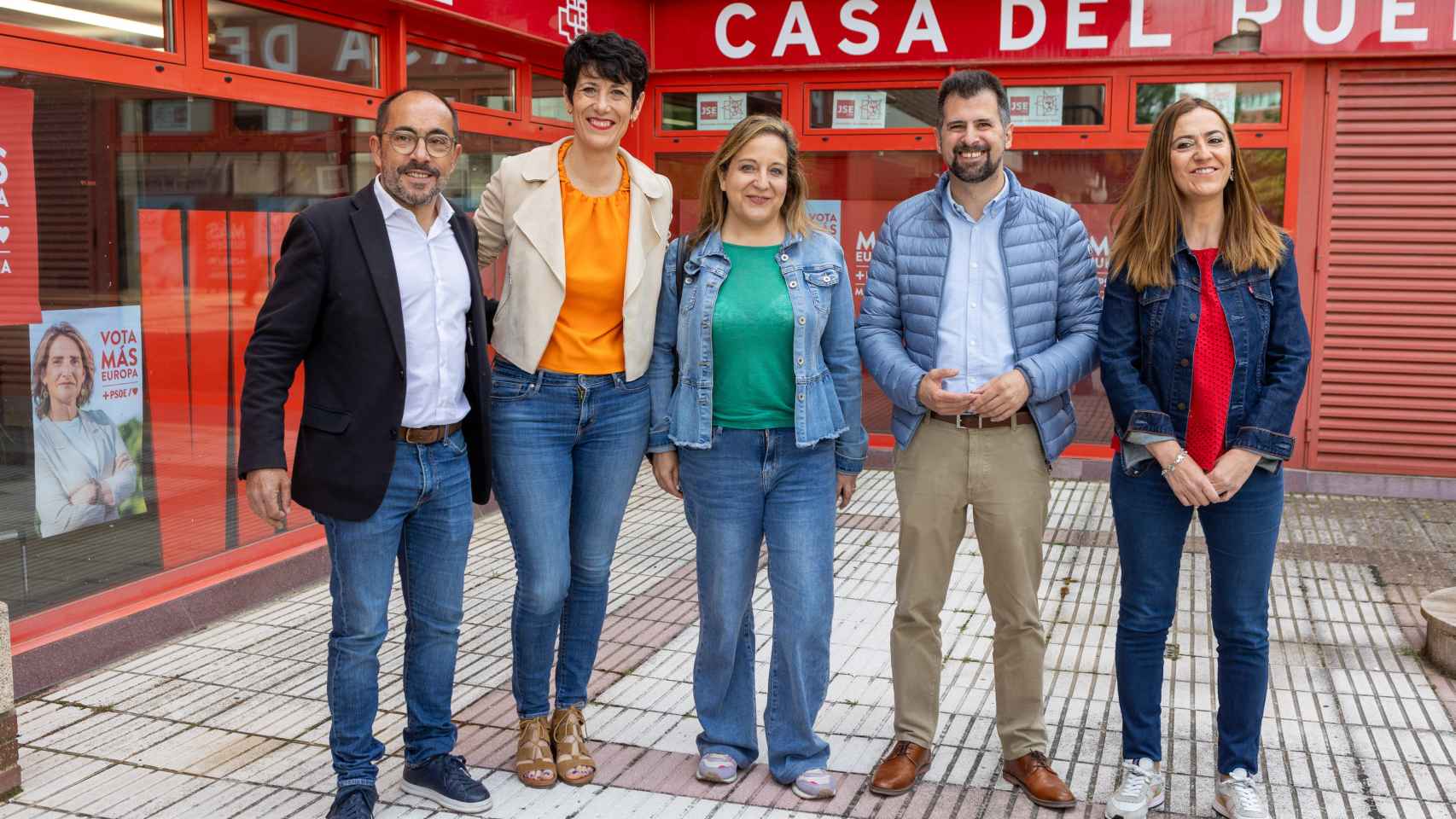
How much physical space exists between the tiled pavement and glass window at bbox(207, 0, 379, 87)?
237cm

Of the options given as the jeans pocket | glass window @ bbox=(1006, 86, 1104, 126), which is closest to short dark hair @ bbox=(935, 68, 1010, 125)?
the jeans pocket

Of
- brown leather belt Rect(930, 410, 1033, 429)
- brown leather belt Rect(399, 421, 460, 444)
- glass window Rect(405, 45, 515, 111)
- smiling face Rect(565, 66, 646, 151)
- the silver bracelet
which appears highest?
glass window Rect(405, 45, 515, 111)

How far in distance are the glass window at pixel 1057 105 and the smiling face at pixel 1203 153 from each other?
5.13 meters

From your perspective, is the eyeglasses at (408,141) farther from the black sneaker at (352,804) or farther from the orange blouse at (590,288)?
the black sneaker at (352,804)

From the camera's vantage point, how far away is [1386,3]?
794 cm

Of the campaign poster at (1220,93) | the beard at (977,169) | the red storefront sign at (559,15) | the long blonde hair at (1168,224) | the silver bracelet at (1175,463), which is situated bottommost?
the silver bracelet at (1175,463)

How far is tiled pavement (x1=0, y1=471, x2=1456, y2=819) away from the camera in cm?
389

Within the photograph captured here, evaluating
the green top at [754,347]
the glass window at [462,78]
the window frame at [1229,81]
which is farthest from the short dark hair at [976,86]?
the window frame at [1229,81]

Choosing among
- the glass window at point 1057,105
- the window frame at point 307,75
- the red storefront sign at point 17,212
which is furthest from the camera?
the glass window at point 1057,105

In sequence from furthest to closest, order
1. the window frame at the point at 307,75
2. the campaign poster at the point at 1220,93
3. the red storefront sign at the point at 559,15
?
1. the campaign poster at the point at 1220,93
2. the red storefront sign at the point at 559,15
3. the window frame at the point at 307,75

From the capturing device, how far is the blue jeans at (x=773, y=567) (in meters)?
3.80

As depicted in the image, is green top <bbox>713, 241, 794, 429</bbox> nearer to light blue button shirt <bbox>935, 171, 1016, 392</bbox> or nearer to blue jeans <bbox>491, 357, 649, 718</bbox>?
blue jeans <bbox>491, 357, 649, 718</bbox>

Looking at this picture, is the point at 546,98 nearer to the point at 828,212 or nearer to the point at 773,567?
the point at 828,212

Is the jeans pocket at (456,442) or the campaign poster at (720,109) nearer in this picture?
the jeans pocket at (456,442)
